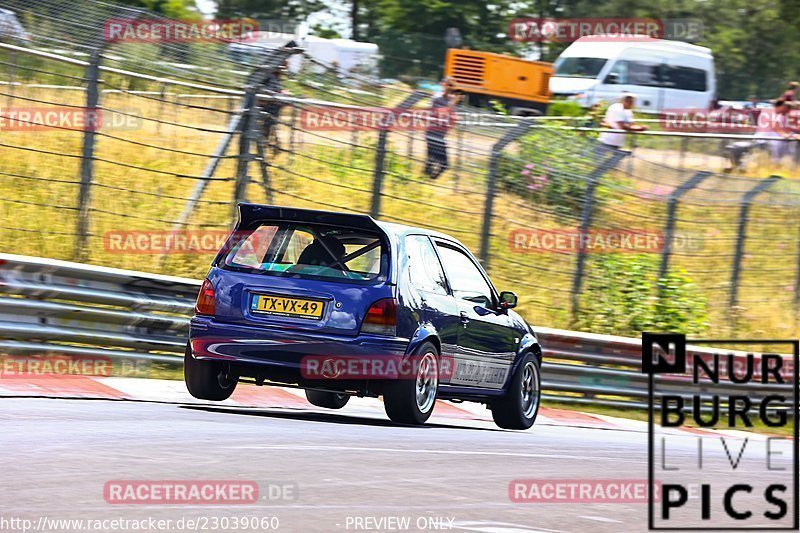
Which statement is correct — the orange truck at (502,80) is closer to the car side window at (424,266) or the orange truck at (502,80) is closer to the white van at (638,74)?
the white van at (638,74)

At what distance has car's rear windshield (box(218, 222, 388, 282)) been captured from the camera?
9.91 meters

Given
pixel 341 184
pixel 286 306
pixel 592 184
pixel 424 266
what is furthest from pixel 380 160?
pixel 286 306

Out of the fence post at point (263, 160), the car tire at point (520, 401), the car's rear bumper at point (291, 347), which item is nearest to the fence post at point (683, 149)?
the fence post at point (263, 160)

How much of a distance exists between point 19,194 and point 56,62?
2.28 m

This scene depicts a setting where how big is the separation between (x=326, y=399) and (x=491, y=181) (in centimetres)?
495

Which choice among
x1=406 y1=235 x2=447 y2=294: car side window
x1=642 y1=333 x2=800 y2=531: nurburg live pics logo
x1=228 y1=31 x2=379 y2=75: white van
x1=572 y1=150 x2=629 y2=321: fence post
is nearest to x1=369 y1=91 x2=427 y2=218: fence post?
x1=572 y1=150 x2=629 y2=321: fence post

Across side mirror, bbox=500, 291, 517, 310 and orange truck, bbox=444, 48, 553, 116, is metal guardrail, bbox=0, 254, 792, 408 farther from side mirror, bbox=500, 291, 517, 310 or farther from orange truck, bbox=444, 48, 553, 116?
orange truck, bbox=444, 48, 553, 116

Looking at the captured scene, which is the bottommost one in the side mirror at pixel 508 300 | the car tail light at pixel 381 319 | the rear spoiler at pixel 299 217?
the side mirror at pixel 508 300

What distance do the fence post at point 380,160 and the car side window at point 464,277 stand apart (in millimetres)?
3701

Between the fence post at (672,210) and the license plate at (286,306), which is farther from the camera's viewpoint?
the fence post at (672,210)

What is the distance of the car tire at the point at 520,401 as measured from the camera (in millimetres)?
11664

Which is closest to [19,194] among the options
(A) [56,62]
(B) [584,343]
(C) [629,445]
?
(A) [56,62]

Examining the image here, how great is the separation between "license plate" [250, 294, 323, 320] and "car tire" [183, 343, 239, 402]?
53 centimetres

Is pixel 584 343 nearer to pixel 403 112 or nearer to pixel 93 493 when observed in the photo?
pixel 403 112
